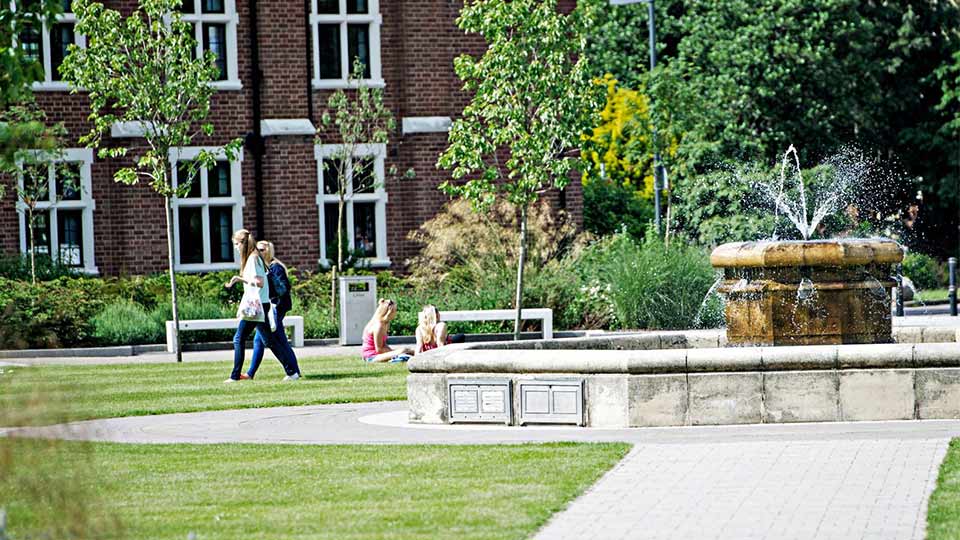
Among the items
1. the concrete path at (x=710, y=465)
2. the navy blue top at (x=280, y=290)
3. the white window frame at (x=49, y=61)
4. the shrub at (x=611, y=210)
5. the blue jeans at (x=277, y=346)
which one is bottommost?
the concrete path at (x=710, y=465)

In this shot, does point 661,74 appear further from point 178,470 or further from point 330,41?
point 178,470

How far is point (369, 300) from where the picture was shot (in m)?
28.8

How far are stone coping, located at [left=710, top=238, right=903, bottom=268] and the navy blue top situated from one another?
5.78m

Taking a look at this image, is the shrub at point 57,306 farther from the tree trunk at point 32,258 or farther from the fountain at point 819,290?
the fountain at point 819,290

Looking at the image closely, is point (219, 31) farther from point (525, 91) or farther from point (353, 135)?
point (525, 91)

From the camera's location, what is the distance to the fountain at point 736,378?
13.9 metres

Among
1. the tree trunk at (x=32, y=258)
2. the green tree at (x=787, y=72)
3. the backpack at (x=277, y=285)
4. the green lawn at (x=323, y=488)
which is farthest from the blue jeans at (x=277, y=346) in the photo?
the green tree at (x=787, y=72)

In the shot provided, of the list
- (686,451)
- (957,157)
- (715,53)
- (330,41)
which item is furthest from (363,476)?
(957,157)

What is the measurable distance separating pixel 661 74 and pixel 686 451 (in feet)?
86.3

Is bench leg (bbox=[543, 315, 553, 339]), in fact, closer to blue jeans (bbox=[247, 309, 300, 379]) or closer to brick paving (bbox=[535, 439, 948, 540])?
blue jeans (bbox=[247, 309, 300, 379])

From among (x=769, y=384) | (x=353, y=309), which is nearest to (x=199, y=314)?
(x=353, y=309)

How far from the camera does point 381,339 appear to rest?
2284 centimetres

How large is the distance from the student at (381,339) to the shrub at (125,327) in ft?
20.8

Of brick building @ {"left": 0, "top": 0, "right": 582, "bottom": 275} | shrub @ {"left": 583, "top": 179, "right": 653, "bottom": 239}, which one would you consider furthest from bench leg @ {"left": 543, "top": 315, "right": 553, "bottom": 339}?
shrub @ {"left": 583, "top": 179, "right": 653, "bottom": 239}
